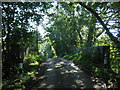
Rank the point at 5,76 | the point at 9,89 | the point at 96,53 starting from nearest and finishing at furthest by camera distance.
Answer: the point at 9,89, the point at 5,76, the point at 96,53

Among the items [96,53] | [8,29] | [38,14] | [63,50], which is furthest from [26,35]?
[63,50]

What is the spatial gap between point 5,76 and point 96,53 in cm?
637

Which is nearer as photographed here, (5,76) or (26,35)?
(26,35)

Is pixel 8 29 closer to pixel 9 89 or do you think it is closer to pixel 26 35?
pixel 26 35

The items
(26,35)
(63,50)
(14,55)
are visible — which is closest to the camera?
(26,35)

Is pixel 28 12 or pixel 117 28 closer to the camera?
pixel 117 28

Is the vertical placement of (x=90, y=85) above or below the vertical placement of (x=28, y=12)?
below

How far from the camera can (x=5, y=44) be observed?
6020 mm

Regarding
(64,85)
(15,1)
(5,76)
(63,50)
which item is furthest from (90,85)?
(63,50)

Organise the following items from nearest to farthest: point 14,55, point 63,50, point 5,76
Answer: point 5,76 → point 14,55 → point 63,50

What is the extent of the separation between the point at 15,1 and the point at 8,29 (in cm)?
136

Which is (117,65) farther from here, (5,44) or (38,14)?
(5,44)

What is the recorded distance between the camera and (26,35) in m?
5.63

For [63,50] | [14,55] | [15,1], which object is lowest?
[63,50]
